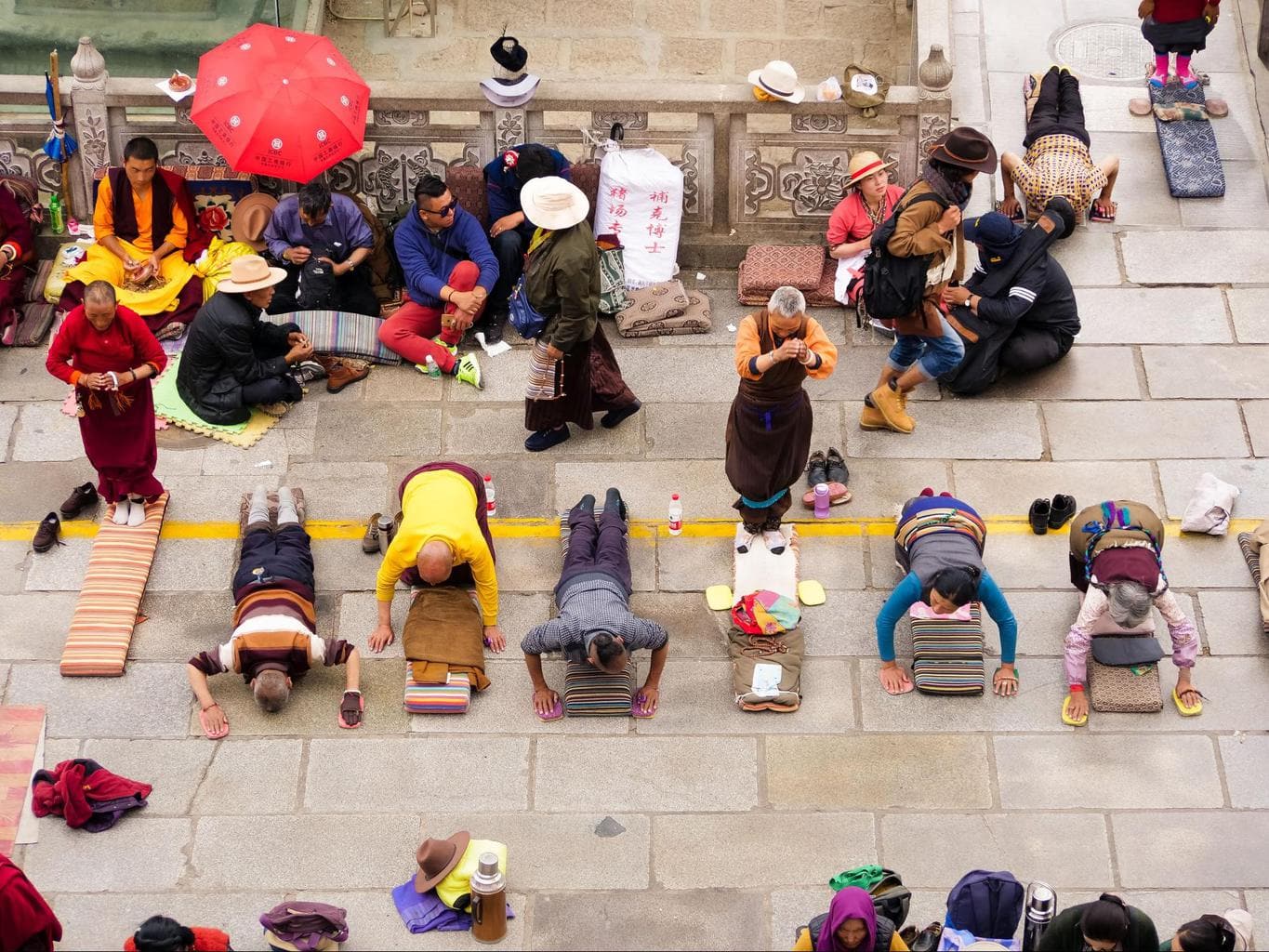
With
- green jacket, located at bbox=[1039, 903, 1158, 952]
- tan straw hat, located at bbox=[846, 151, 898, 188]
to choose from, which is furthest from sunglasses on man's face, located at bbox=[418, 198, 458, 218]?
green jacket, located at bbox=[1039, 903, 1158, 952]

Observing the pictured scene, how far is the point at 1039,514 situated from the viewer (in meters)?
12.8

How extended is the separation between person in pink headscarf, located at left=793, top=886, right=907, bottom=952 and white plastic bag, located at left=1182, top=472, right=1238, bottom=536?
4.08m

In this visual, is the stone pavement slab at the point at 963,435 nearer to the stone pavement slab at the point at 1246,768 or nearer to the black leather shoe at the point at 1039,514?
the black leather shoe at the point at 1039,514

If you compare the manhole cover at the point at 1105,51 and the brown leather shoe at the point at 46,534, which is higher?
the manhole cover at the point at 1105,51

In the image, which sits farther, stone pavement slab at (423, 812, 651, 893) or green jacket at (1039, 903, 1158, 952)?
stone pavement slab at (423, 812, 651, 893)

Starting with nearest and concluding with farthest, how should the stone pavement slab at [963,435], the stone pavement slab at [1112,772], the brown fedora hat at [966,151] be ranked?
the stone pavement slab at [1112,772], the brown fedora hat at [966,151], the stone pavement slab at [963,435]

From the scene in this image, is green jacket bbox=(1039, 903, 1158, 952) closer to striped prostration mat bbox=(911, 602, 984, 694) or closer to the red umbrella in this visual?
striped prostration mat bbox=(911, 602, 984, 694)

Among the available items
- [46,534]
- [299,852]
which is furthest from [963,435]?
[46,534]

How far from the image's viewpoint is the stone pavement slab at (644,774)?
11461 millimetres

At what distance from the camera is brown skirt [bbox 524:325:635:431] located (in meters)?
13.2

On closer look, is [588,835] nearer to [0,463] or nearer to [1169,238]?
[0,463]

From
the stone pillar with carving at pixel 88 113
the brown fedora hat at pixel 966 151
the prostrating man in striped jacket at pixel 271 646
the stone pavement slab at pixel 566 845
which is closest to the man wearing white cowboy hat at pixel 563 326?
the prostrating man in striped jacket at pixel 271 646

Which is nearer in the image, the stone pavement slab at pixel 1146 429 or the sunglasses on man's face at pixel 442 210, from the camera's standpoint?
the stone pavement slab at pixel 1146 429

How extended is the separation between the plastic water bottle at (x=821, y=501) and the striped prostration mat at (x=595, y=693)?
2.04 m
